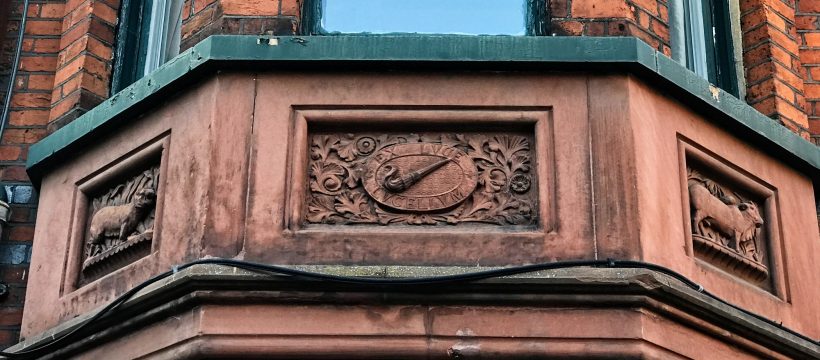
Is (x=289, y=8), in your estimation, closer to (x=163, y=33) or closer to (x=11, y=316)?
(x=163, y=33)

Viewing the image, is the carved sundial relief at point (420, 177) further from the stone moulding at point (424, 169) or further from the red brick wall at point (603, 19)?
the red brick wall at point (603, 19)

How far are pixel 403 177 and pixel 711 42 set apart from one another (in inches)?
91.5

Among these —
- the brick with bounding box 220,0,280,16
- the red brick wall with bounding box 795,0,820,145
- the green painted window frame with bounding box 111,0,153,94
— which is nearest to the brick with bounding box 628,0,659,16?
the red brick wall with bounding box 795,0,820,145

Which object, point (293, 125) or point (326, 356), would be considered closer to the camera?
point (326, 356)

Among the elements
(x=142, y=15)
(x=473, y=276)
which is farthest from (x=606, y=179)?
(x=142, y=15)

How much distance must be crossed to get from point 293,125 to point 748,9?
2.80 metres

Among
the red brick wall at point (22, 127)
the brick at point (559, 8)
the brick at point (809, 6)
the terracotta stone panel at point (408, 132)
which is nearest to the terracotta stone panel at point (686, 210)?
the terracotta stone panel at point (408, 132)

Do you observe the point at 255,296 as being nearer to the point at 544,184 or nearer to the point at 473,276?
the point at 473,276

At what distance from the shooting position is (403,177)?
5.31m

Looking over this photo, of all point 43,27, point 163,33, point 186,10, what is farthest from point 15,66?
point 186,10

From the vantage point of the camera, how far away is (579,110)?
5383 millimetres

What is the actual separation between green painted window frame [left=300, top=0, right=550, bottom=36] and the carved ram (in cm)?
97

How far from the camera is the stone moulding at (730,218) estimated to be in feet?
18.2

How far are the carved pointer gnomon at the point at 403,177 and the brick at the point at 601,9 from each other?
0.97m
